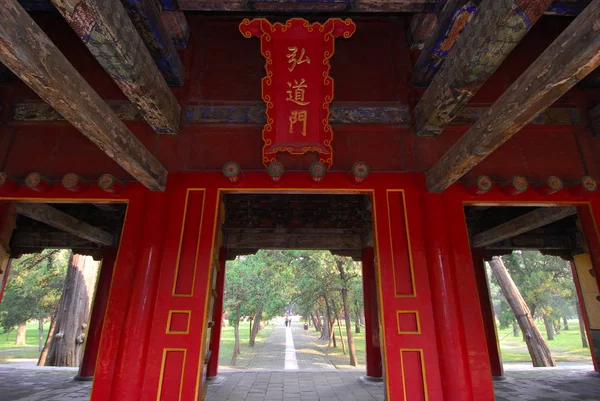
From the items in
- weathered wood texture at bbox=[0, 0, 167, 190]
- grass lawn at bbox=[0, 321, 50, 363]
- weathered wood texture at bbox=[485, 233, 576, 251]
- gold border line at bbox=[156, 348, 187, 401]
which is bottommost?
grass lawn at bbox=[0, 321, 50, 363]

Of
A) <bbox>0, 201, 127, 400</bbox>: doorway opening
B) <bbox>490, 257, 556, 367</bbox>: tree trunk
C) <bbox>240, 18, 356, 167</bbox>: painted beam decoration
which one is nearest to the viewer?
<bbox>240, 18, 356, 167</bbox>: painted beam decoration

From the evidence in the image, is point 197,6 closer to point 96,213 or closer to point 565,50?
point 565,50

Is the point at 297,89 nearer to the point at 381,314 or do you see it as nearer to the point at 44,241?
the point at 381,314

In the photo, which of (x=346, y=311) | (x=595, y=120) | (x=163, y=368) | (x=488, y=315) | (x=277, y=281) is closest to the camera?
(x=163, y=368)

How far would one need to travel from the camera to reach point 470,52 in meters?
2.93

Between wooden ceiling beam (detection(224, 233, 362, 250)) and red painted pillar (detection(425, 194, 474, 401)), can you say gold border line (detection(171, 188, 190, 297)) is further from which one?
wooden ceiling beam (detection(224, 233, 362, 250))

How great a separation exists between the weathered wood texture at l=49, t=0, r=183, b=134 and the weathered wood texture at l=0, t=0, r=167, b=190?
1.18ft

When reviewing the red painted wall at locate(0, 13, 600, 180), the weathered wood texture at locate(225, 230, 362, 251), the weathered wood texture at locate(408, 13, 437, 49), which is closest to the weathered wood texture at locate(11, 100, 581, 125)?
the red painted wall at locate(0, 13, 600, 180)

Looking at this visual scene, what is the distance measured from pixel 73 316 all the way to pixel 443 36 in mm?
12920

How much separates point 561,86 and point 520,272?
20772 mm

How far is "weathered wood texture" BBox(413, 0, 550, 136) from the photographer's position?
96.5 inches

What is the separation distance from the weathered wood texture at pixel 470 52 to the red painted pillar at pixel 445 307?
1.09 m

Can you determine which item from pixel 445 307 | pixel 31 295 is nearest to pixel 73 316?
pixel 445 307

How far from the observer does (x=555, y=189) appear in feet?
13.5
